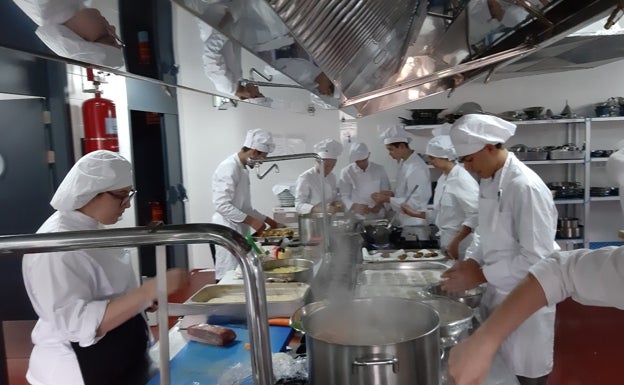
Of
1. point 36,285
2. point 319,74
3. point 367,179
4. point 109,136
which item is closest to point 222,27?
point 319,74

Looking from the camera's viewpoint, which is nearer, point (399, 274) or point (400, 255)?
point (399, 274)

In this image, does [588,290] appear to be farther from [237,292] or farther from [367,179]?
[367,179]

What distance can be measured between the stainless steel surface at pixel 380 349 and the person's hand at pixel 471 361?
0.06m

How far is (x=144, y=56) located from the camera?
0.78 metres

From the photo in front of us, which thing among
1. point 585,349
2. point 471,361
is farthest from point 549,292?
point 585,349

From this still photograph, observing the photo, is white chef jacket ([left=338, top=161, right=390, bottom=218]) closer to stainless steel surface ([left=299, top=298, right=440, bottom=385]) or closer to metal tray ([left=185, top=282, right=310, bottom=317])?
metal tray ([left=185, top=282, right=310, bottom=317])

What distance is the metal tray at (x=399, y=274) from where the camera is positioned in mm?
2287

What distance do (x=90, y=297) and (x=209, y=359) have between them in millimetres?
450

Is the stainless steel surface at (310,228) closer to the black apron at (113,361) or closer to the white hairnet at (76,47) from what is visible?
the black apron at (113,361)

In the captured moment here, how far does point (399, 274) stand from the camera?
8.10ft

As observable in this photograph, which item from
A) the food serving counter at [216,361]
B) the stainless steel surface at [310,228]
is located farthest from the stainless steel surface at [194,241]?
the stainless steel surface at [310,228]

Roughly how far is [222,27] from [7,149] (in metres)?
2.75

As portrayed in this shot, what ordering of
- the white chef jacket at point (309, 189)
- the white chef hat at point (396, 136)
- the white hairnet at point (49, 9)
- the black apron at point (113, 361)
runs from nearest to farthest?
the white hairnet at point (49, 9)
the black apron at point (113, 361)
the white chef hat at point (396, 136)
the white chef jacket at point (309, 189)

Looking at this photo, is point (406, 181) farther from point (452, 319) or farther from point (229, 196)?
point (452, 319)
